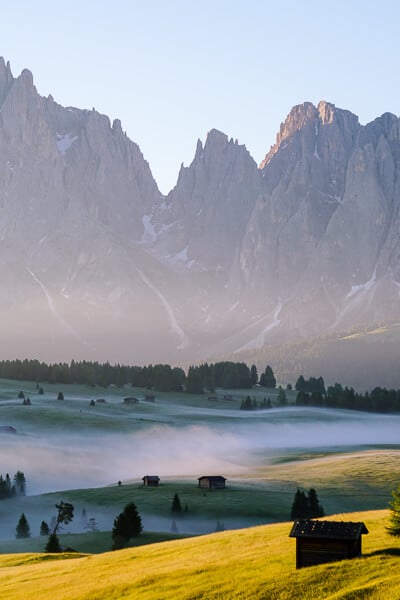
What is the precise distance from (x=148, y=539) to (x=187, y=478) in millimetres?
56962

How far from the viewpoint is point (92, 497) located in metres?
128

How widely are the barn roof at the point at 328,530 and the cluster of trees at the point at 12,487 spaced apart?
90.1 m

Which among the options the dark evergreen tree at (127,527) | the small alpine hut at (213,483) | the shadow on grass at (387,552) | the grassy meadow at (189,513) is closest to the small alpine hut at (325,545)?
the shadow on grass at (387,552)

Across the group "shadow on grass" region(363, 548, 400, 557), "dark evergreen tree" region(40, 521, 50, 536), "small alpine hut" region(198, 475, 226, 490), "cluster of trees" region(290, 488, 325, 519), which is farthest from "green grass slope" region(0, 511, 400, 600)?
"small alpine hut" region(198, 475, 226, 490)

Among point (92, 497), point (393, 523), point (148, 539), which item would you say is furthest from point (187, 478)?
point (393, 523)

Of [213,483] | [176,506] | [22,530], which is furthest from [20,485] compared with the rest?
[176,506]

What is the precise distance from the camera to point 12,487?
140250 mm

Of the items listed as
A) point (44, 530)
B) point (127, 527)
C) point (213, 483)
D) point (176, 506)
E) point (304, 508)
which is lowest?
point (44, 530)

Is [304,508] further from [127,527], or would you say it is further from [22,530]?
[22,530]

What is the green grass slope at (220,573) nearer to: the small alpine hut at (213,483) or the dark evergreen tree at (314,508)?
the dark evergreen tree at (314,508)

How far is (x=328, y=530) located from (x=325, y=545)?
91 cm

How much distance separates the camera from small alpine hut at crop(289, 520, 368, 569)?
5172 cm

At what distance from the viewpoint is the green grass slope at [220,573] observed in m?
47.5

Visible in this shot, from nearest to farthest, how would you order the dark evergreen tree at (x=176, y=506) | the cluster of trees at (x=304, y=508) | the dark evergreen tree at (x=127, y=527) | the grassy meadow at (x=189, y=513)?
the grassy meadow at (x=189, y=513) < the dark evergreen tree at (x=127, y=527) < the cluster of trees at (x=304, y=508) < the dark evergreen tree at (x=176, y=506)
